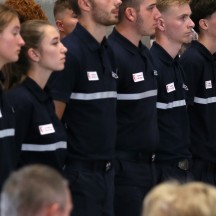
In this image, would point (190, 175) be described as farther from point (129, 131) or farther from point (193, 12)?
point (193, 12)

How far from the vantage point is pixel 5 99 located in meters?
5.12

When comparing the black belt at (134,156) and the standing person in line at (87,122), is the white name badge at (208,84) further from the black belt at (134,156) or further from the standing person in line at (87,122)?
the standing person in line at (87,122)

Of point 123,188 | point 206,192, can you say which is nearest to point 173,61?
point 123,188

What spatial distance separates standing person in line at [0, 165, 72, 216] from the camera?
3.26m

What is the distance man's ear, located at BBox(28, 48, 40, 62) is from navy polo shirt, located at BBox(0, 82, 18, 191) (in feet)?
1.27

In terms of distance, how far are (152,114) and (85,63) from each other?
0.70 meters

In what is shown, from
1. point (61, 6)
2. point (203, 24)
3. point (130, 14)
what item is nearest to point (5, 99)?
point (130, 14)

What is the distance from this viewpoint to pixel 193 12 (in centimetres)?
729

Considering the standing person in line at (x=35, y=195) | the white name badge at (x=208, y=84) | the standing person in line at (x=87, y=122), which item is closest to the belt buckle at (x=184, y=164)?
the white name badge at (x=208, y=84)

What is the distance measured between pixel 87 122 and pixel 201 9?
200 cm

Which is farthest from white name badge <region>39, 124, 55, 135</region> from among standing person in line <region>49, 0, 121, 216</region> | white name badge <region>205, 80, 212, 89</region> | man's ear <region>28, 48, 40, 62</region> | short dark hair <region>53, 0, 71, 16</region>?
short dark hair <region>53, 0, 71, 16</region>

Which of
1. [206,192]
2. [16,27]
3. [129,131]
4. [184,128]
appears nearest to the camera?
[206,192]

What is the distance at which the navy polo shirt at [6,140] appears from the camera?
500 centimetres

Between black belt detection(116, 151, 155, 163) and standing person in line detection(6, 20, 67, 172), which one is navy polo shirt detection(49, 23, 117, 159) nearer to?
standing person in line detection(6, 20, 67, 172)
